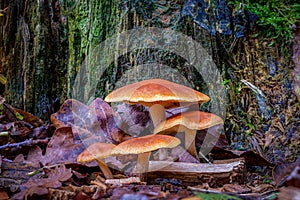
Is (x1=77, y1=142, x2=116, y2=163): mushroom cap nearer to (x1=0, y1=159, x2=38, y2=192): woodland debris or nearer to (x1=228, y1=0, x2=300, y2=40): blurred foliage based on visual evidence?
(x1=0, y1=159, x2=38, y2=192): woodland debris

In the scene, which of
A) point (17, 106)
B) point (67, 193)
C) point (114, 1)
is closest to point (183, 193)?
point (67, 193)

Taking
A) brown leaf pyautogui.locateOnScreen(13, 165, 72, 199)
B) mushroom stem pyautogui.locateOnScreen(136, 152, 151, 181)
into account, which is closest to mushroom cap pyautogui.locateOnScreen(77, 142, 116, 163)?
brown leaf pyautogui.locateOnScreen(13, 165, 72, 199)

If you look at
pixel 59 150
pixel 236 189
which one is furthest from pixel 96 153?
pixel 236 189

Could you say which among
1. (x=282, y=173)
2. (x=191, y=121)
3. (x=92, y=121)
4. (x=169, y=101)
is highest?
(x=169, y=101)

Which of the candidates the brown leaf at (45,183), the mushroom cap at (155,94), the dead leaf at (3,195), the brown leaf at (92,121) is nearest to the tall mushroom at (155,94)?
the mushroom cap at (155,94)

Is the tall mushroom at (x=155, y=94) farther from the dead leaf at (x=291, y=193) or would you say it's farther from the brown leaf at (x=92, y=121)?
the dead leaf at (x=291, y=193)

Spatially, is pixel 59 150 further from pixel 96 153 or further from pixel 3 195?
pixel 3 195
